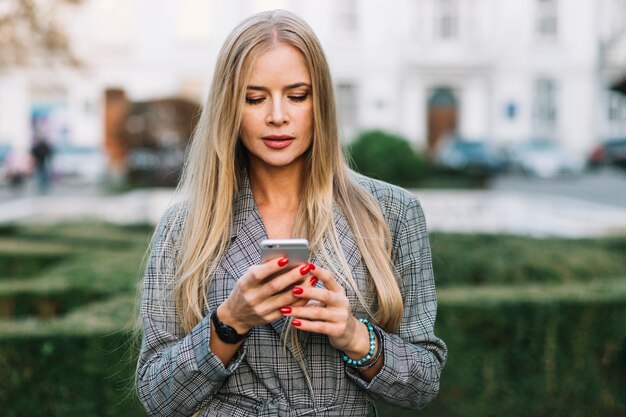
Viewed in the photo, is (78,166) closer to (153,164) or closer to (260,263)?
(153,164)

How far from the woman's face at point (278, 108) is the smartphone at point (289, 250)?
40cm

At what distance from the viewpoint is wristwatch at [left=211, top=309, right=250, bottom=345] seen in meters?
1.94

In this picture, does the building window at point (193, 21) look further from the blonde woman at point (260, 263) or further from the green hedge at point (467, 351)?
the blonde woman at point (260, 263)

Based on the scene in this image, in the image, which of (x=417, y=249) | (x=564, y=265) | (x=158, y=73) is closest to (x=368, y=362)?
(x=417, y=249)

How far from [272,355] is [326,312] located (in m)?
0.28

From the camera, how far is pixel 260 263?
1.95 metres

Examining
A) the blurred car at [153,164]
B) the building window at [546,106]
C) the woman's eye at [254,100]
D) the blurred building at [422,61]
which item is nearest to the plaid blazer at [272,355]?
the woman's eye at [254,100]

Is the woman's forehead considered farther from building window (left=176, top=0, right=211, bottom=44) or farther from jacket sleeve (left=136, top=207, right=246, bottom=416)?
building window (left=176, top=0, right=211, bottom=44)

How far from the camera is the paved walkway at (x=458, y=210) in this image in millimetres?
14086

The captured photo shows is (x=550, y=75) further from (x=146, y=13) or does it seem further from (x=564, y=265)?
(x=564, y=265)

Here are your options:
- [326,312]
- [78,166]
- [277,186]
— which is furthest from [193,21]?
[326,312]

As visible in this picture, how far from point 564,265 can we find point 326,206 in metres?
5.11

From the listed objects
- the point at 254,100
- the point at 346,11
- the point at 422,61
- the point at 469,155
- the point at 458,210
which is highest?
the point at 346,11

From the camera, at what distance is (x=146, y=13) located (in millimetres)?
33781
